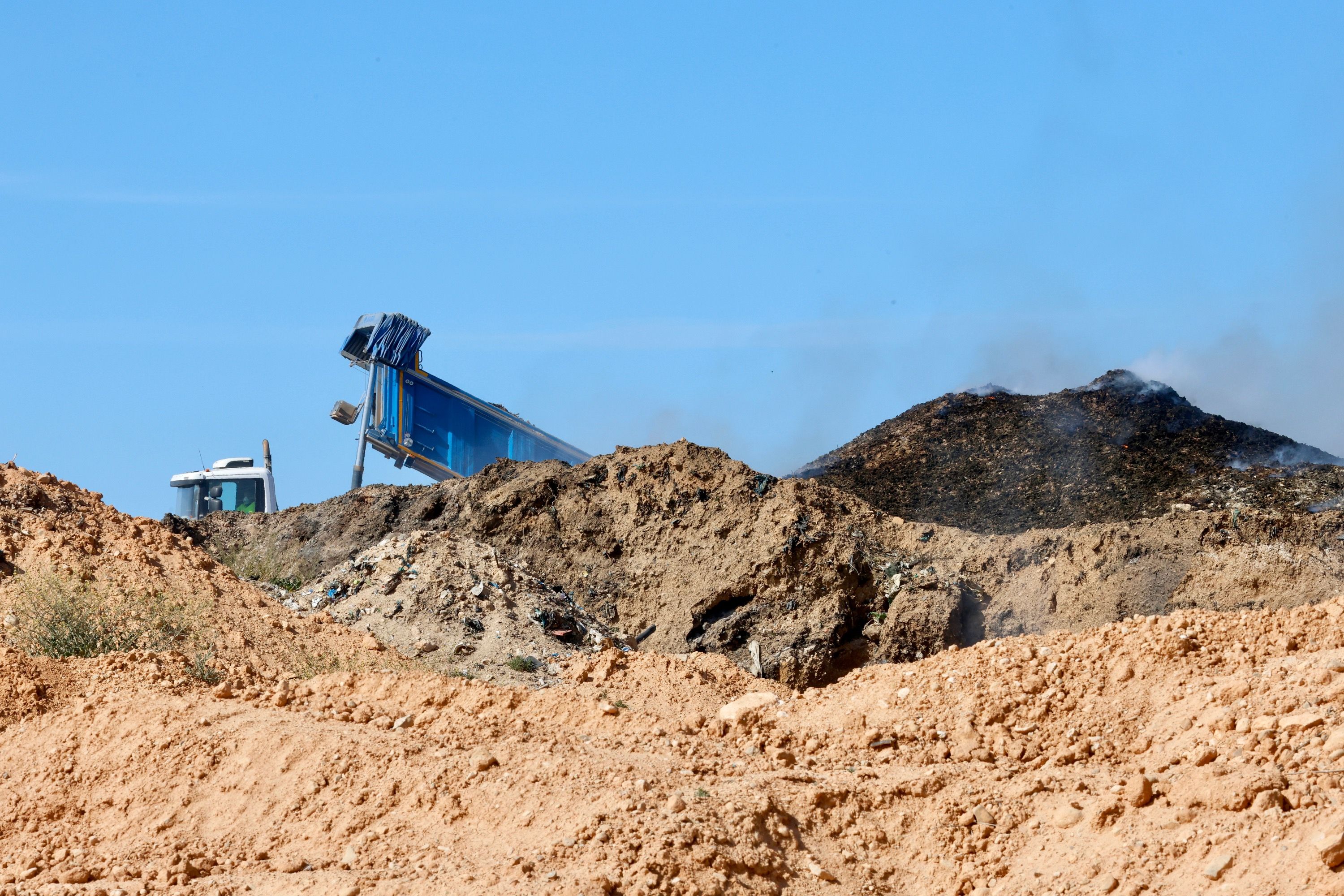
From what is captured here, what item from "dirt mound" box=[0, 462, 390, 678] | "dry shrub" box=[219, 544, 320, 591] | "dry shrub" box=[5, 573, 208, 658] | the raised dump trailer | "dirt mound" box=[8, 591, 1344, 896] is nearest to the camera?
"dirt mound" box=[8, 591, 1344, 896]

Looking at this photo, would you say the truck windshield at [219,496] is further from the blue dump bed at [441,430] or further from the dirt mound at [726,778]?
the dirt mound at [726,778]

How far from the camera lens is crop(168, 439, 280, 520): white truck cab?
17.1 m

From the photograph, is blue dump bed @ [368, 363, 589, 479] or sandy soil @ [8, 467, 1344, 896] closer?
sandy soil @ [8, 467, 1344, 896]

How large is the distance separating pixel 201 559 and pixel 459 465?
254 inches

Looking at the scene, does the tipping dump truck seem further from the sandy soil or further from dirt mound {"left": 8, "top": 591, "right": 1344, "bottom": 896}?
dirt mound {"left": 8, "top": 591, "right": 1344, "bottom": 896}

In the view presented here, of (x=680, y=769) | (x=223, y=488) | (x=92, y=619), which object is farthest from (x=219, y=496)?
(x=680, y=769)

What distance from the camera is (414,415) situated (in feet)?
55.6

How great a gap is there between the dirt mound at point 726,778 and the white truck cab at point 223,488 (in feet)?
28.8

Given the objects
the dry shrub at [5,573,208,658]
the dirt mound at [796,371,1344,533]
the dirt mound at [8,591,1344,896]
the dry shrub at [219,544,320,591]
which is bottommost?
the dirt mound at [8,591,1344,896]

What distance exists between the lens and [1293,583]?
420 inches

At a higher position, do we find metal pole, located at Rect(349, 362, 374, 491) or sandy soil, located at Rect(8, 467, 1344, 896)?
metal pole, located at Rect(349, 362, 374, 491)

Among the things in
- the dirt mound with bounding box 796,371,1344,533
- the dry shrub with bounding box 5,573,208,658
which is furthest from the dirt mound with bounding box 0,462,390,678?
the dirt mound with bounding box 796,371,1344,533

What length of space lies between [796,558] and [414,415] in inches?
270

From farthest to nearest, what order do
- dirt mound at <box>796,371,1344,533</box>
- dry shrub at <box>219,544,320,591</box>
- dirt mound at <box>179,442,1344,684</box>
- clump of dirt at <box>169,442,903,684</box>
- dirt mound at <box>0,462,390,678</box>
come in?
dirt mound at <box>796,371,1344,533</box> < dry shrub at <box>219,544,320,591</box> < clump of dirt at <box>169,442,903,684</box> < dirt mound at <box>179,442,1344,684</box> < dirt mound at <box>0,462,390,678</box>
